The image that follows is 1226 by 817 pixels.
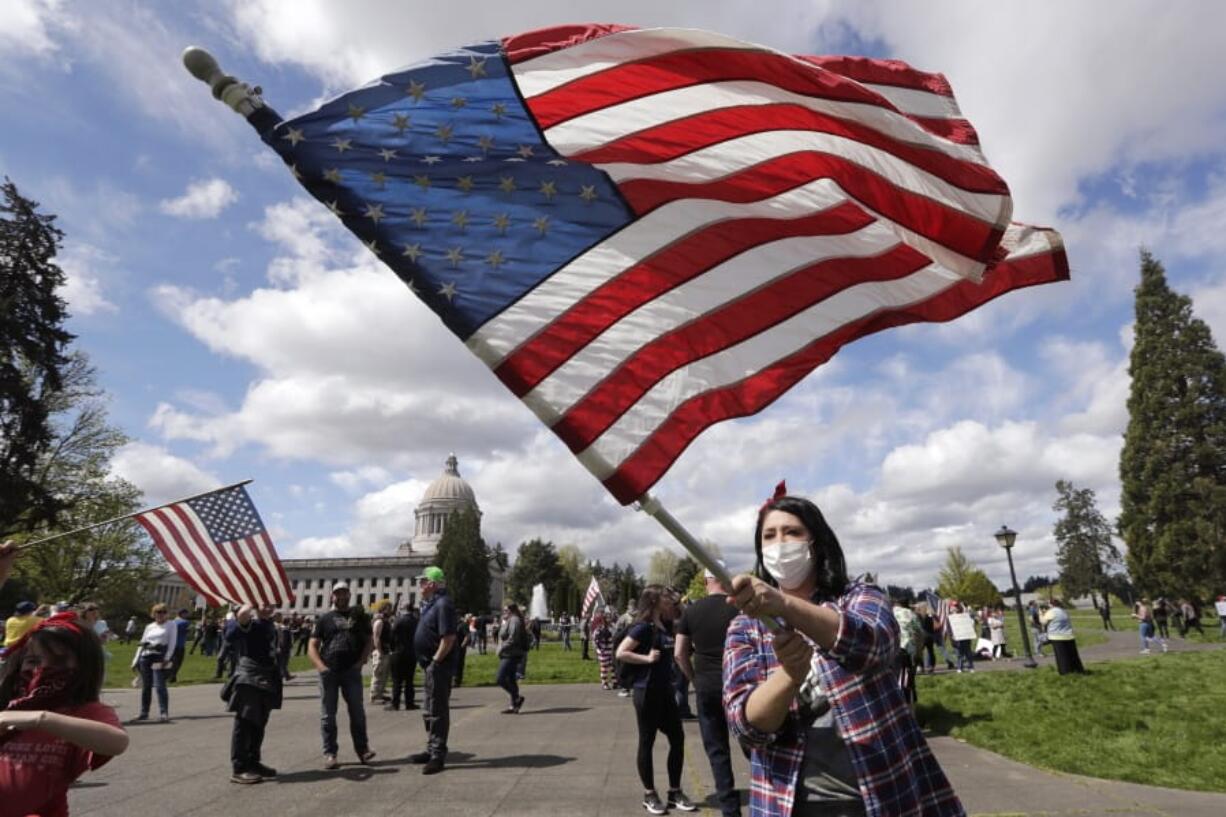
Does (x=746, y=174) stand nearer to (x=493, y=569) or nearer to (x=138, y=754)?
(x=138, y=754)

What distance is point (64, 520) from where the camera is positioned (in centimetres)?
3853

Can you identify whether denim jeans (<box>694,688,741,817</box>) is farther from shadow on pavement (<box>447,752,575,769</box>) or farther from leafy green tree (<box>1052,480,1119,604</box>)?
leafy green tree (<box>1052,480,1119,604</box>)

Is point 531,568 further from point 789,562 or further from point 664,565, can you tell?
point 789,562

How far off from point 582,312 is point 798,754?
1.83m

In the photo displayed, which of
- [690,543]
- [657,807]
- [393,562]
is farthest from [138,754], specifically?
[393,562]

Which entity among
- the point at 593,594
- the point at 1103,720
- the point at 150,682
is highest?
the point at 593,594

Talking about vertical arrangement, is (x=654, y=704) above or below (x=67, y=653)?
below

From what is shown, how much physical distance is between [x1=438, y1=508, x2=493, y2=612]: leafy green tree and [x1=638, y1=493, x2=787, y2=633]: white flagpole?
344 feet

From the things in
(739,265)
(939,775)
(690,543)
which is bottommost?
(939,775)

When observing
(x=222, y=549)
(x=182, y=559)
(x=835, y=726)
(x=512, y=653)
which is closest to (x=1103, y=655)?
(x=512, y=653)

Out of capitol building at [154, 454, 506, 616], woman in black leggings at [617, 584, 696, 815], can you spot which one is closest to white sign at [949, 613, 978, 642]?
woman in black leggings at [617, 584, 696, 815]

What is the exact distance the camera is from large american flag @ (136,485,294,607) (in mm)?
8125

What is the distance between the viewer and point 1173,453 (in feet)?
161

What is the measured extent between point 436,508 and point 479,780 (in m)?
138
